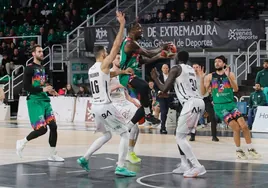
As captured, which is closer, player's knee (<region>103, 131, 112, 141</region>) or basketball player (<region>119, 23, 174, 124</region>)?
player's knee (<region>103, 131, 112, 141</region>)

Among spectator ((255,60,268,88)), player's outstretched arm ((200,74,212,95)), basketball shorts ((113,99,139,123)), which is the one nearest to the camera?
player's outstretched arm ((200,74,212,95))

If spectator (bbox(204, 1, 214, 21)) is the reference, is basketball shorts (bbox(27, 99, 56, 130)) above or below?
below

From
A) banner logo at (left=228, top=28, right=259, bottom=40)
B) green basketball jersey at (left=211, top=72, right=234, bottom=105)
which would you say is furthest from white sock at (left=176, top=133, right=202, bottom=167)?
banner logo at (left=228, top=28, right=259, bottom=40)

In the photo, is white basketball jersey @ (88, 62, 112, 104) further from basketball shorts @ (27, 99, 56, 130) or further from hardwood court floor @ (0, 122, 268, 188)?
basketball shorts @ (27, 99, 56, 130)

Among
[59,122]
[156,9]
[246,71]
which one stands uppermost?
[156,9]

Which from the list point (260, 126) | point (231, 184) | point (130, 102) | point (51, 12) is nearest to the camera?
point (231, 184)

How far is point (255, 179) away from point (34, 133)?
185 inches

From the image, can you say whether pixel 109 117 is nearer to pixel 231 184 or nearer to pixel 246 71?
pixel 231 184

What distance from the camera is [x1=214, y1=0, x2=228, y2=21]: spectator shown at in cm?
2798

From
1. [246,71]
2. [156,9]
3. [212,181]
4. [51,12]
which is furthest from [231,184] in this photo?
[51,12]

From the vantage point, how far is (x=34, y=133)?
13.8 meters

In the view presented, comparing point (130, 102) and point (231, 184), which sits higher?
point (130, 102)

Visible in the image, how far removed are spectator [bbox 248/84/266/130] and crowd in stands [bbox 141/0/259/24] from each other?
6196mm

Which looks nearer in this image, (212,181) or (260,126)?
(212,181)
